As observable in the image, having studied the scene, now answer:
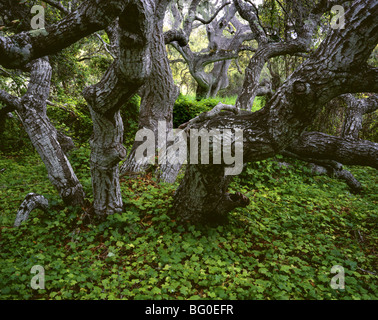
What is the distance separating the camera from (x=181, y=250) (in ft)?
11.8

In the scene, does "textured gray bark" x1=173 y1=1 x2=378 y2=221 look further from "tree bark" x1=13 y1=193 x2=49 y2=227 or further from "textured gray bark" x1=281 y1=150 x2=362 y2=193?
"textured gray bark" x1=281 y1=150 x2=362 y2=193

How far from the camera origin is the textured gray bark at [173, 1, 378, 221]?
2672mm

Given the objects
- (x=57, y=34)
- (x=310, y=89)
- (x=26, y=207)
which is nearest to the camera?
(x=57, y=34)

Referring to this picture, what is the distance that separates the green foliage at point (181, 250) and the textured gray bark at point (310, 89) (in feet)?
3.30

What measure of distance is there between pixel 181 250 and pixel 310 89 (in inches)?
105

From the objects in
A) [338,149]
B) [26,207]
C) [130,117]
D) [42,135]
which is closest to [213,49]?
[130,117]

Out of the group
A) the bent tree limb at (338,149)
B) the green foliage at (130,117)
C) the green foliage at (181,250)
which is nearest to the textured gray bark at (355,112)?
the bent tree limb at (338,149)

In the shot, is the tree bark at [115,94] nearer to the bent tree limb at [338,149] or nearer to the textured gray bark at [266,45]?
the bent tree limb at [338,149]

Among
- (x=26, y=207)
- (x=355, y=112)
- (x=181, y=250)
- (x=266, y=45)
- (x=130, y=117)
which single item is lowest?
(x=181, y=250)

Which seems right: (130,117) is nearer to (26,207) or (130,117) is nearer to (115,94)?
(26,207)

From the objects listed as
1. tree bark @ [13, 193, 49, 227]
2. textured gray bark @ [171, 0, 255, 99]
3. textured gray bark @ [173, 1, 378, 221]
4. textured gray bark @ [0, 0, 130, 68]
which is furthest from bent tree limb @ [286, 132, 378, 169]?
textured gray bark @ [171, 0, 255, 99]

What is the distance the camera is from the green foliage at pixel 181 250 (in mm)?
2965

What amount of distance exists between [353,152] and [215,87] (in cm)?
1347
